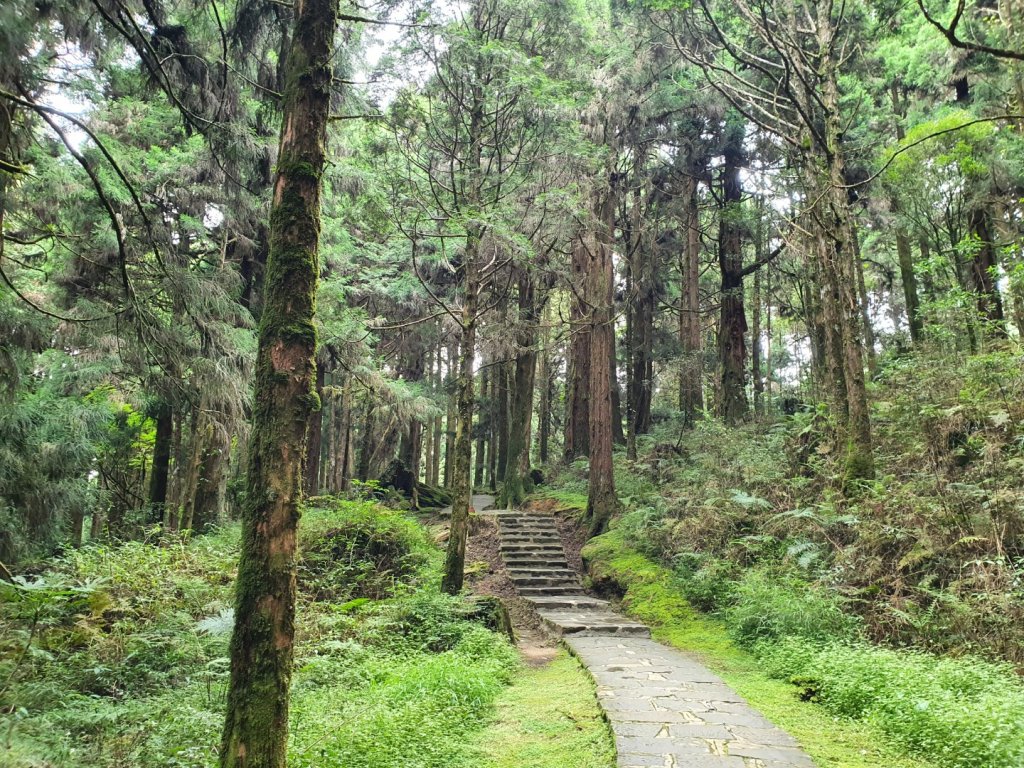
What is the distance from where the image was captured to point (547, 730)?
492 centimetres

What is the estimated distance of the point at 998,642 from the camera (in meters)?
5.52

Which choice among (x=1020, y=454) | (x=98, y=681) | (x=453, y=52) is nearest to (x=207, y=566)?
(x=98, y=681)

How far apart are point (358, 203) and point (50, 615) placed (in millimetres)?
7969

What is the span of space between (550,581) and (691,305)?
9.71 meters

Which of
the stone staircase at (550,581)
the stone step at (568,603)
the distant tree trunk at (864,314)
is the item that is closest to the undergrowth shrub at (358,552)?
the stone staircase at (550,581)

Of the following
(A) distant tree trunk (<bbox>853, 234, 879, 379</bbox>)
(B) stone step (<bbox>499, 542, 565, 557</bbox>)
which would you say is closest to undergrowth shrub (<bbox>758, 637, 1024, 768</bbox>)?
(B) stone step (<bbox>499, 542, 565, 557</bbox>)

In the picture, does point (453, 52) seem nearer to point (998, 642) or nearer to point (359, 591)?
point (359, 591)

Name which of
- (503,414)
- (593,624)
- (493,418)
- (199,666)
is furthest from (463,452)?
(493,418)

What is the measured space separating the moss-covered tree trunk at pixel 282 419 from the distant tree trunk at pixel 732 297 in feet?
48.5

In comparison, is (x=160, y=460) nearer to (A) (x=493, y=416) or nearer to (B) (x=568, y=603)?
(B) (x=568, y=603)

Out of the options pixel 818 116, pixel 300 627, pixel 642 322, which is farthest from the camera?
pixel 642 322

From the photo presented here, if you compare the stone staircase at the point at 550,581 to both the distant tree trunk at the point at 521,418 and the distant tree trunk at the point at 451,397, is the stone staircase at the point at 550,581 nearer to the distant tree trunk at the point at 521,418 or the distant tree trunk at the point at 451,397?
the distant tree trunk at the point at 521,418

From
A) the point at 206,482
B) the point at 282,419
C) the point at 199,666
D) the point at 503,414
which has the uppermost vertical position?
the point at 503,414

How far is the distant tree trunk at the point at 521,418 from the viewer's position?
58.9ft
